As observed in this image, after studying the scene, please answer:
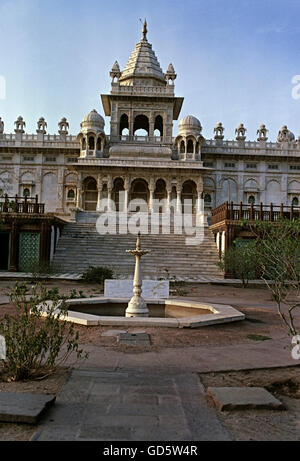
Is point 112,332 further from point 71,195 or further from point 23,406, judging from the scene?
point 71,195

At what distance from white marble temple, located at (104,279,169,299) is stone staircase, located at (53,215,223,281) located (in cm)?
808

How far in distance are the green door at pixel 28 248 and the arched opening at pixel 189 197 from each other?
1716 cm

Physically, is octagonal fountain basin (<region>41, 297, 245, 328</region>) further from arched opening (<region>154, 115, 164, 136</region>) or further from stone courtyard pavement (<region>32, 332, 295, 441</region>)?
arched opening (<region>154, 115, 164, 136</region>)

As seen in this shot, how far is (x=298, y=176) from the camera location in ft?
123

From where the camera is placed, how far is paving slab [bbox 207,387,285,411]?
332cm

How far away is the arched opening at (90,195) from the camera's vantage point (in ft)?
113

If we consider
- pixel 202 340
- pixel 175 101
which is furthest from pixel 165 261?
pixel 175 101

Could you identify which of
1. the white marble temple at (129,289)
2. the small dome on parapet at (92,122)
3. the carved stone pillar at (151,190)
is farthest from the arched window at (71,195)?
the white marble temple at (129,289)

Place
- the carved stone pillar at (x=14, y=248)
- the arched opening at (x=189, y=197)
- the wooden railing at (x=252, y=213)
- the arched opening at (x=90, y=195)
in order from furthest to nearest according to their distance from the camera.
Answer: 1. the arched opening at (x=189, y=197)
2. the arched opening at (x=90, y=195)
3. the wooden railing at (x=252, y=213)
4. the carved stone pillar at (x=14, y=248)

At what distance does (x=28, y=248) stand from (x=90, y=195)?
15.8 meters

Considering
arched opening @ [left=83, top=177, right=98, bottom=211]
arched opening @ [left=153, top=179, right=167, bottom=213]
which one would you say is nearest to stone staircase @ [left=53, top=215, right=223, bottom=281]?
arched opening @ [left=83, top=177, right=98, bottom=211]

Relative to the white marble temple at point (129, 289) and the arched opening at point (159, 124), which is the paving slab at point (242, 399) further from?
the arched opening at point (159, 124)
